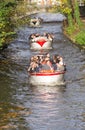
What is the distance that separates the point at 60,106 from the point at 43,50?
27.3 metres

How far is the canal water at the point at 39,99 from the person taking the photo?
1083 inches

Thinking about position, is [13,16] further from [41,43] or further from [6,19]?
[41,43]

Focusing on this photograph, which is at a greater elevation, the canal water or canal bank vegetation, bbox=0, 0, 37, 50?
canal bank vegetation, bbox=0, 0, 37, 50

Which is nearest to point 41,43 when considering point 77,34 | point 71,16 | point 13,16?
point 77,34

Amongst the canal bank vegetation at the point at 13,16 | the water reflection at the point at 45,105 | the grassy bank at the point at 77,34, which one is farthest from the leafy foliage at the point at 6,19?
the grassy bank at the point at 77,34

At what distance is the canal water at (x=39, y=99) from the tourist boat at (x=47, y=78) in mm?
450

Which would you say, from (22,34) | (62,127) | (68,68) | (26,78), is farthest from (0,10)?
(22,34)

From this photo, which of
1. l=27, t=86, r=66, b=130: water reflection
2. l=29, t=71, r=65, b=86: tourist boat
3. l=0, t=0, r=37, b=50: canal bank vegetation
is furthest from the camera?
l=0, t=0, r=37, b=50: canal bank vegetation

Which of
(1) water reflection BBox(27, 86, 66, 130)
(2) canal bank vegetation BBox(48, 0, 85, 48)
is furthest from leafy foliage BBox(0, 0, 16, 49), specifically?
(2) canal bank vegetation BBox(48, 0, 85, 48)

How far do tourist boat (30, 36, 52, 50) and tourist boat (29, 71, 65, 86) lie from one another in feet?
68.4

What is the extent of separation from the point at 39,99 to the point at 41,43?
83.3 feet

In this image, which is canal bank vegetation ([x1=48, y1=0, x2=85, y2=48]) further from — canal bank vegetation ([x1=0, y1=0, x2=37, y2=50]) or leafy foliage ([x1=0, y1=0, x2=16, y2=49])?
leafy foliage ([x1=0, y1=0, x2=16, y2=49])

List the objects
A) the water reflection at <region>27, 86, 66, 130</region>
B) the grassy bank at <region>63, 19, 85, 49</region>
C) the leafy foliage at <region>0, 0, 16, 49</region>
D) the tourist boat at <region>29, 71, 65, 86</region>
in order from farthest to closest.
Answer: the grassy bank at <region>63, 19, 85, 49</region>, the leafy foliage at <region>0, 0, 16, 49</region>, the tourist boat at <region>29, 71, 65, 86</region>, the water reflection at <region>27, 86, 66, 130</region>

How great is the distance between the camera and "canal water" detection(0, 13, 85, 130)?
27516 mm
